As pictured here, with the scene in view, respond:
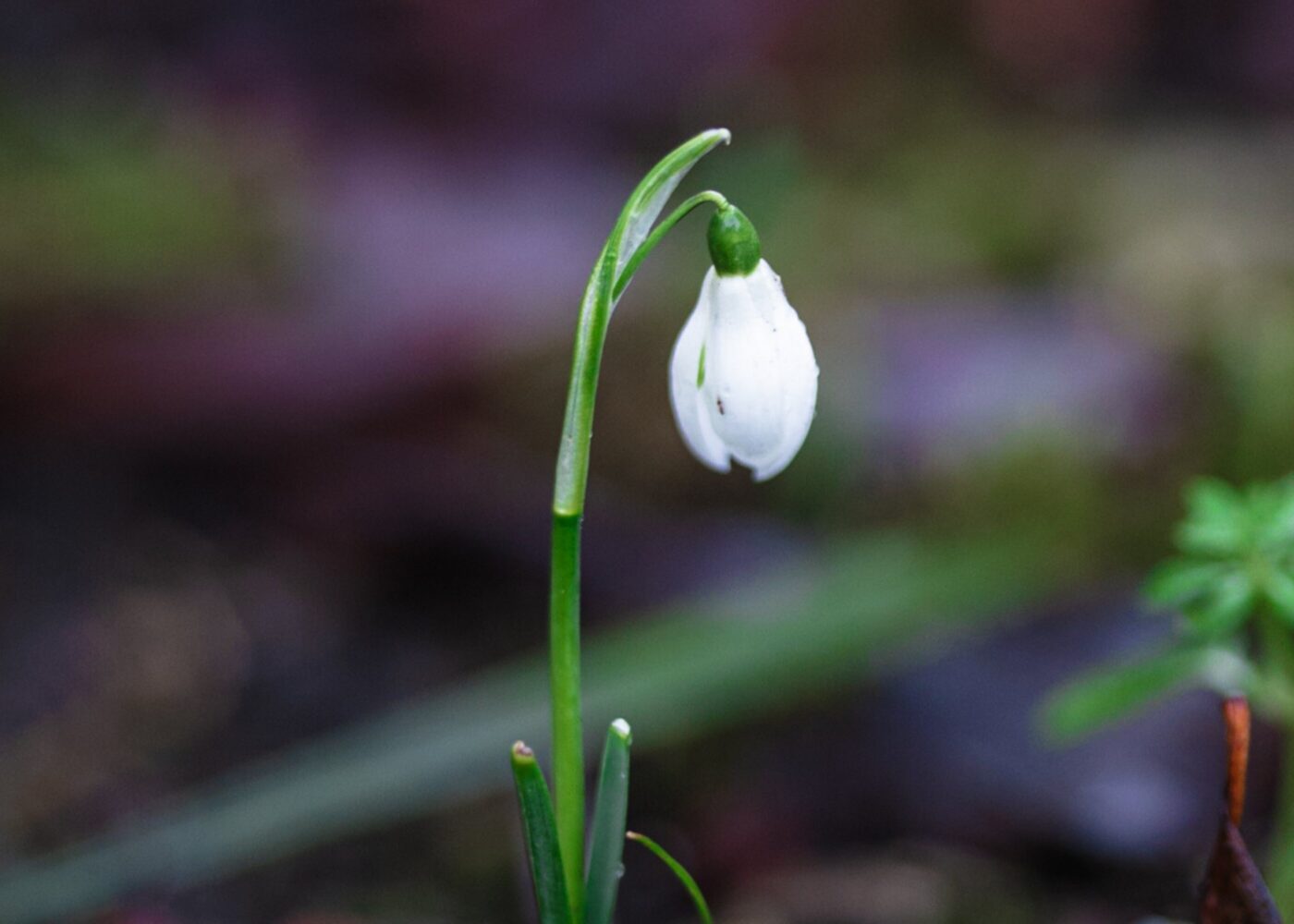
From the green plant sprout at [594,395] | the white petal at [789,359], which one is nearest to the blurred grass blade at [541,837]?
the green plant sprout at [594,395]

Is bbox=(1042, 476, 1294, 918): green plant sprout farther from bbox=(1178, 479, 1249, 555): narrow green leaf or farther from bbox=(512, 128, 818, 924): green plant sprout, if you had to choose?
bbox=(512, 128, 818, 924): green plant sprout

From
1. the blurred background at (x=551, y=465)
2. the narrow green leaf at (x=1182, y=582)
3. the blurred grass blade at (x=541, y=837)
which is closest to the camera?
the blurred grass blade at (x=541, y=837)

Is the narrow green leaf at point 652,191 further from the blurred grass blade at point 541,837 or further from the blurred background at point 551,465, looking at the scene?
the blurred background at point 551,465

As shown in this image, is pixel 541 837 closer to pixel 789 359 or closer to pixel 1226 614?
pixel 789 359

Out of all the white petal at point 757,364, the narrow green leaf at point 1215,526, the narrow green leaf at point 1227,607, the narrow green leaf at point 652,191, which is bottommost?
the narrow green leaf at point 1227,607

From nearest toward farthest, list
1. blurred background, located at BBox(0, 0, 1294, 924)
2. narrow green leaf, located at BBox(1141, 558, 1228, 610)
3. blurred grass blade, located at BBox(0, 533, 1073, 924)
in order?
narrow green leaf, located at BBox(1141, 558, 1228, 610), blurred grass blade, located at BBox(0, 533, 1073, 924), blurred background, located at BBox(0, 0, 1294, 924)

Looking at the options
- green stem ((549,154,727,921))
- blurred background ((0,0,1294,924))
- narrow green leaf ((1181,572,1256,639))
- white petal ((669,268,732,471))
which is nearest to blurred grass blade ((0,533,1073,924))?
blurred background ((0,0,1294,924))

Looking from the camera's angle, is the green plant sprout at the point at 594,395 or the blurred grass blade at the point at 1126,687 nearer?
the green plant sprout at the point at 594,395

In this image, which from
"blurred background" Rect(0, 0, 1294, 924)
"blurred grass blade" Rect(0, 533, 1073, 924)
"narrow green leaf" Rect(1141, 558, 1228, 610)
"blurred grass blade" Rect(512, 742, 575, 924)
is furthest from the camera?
"blurred background" Rect(0, 0, 1294, 924)
